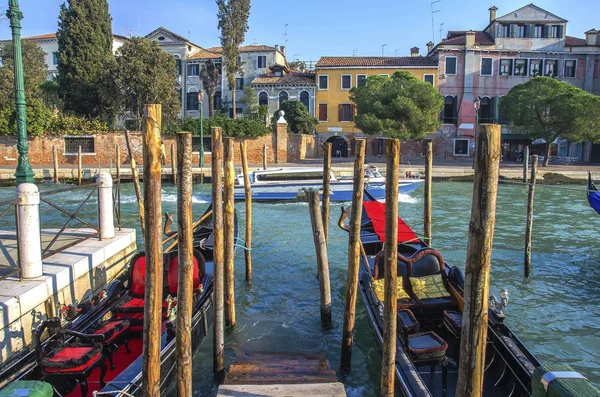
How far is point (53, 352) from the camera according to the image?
395 centimetres

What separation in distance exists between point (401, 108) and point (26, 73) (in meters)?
18.9

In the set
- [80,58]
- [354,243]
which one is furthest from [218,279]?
[80,58]

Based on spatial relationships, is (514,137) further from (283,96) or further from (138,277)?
(138,277)

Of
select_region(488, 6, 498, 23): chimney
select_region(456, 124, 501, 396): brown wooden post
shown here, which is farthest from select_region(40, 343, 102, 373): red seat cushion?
select_region(488, 6, 498, 23): chimney

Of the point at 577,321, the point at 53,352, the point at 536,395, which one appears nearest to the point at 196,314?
the point at 53,352

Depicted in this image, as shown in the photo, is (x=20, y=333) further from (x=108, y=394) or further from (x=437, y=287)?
(x=437, y=287)

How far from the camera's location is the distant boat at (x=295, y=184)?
16078 millimetres

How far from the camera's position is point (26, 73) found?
993 inches

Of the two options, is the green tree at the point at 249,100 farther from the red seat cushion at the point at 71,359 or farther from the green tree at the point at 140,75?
the red seat cushion at the point at 71,359

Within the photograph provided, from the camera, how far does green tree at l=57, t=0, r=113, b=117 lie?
Result: 76.6ft

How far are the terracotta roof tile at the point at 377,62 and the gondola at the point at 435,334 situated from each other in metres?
23.7

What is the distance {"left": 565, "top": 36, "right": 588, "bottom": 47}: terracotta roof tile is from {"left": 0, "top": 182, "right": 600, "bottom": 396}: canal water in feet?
54.7

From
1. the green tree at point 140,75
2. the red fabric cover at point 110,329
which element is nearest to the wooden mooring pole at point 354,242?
the red fabric cover at point 110,329

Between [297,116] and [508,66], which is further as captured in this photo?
[508,66]
